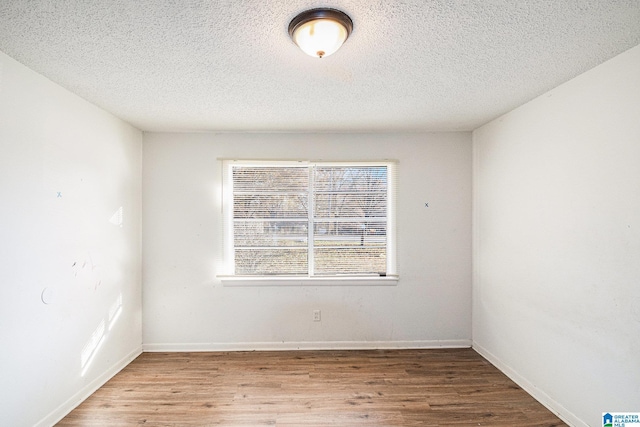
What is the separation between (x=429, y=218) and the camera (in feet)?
10.8

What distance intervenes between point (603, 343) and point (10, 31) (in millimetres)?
3789

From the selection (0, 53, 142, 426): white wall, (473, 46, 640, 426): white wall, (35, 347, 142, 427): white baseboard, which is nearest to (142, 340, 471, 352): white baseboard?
(35, 347, 142, 427): white baseboard

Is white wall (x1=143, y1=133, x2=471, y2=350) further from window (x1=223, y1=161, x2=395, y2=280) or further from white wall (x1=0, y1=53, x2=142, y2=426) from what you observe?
white wall (x1=0, y1=53, x2=142, y2=426)

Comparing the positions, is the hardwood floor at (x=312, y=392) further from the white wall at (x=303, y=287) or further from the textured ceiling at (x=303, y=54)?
the textured ceiling at (x=303, y=54)

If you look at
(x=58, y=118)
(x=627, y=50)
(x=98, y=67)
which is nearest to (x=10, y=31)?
(x=98, y=67)

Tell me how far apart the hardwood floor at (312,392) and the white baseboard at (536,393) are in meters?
0.05

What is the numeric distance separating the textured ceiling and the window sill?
172cm

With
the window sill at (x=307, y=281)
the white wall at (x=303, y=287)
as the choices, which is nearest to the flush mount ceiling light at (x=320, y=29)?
the white wall at (x=303, y=287)

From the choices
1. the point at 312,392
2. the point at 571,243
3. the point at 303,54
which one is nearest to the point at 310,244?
the point at 312,392

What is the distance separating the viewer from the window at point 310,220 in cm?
330

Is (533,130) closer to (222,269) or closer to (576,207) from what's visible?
(576,207)

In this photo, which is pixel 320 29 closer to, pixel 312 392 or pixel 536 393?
pixel 312 392

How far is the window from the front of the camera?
3.30m

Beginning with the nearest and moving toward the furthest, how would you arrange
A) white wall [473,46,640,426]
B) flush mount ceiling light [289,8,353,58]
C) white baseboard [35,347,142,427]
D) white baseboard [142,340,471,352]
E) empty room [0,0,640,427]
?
1. flush mount ceiling light [289,8,353,58]
2. empty room [0,0,640,427]
3. white wall [473,46,640,426]
4. white baseboard [35,347,142,427]
5. white baseboard [142,340,471,352]
